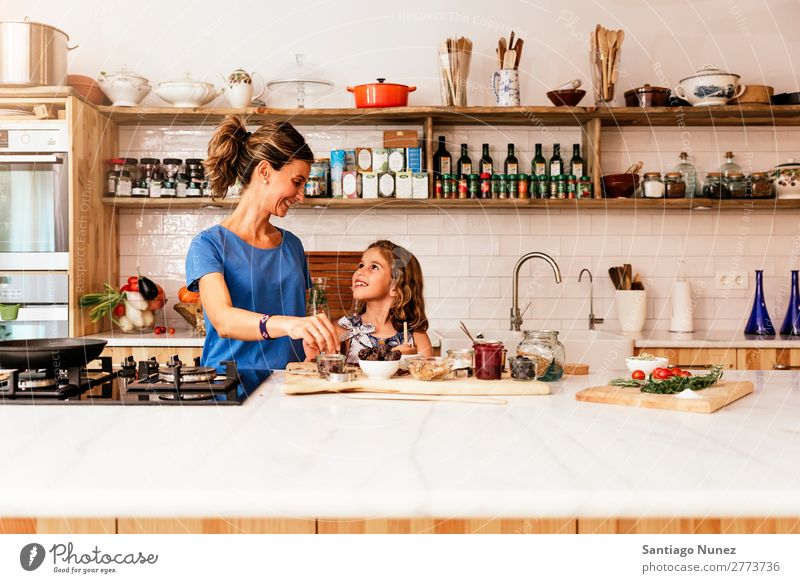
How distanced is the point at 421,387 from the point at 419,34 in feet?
9.03

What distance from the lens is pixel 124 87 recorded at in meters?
3.62

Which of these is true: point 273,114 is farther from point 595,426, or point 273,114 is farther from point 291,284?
point 595,426

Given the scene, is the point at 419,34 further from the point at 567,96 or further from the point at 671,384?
the point at 671,384

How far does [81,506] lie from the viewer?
Answer: 3.25 ft

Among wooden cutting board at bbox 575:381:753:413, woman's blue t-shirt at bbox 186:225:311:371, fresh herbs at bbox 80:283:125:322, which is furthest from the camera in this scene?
fresh herbs at bbox 80:283:125:322

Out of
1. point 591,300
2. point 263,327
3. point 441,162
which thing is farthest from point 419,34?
point 263,327

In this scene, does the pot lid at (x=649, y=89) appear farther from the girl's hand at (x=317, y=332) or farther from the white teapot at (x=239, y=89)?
the girl's hand at (x=317, y=332)

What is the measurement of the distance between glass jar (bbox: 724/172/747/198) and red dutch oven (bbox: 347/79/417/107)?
1674 mm

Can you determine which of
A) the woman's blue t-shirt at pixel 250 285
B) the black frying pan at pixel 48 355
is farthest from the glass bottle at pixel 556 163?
the black frying pan at pixel 48 355

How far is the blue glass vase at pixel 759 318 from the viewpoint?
12.0 ft

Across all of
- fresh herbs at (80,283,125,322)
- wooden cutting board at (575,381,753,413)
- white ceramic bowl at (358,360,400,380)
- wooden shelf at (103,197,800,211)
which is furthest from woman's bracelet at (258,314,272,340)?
fresh herbs at (80,283,125,322)

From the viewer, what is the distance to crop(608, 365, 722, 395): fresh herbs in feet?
5.24

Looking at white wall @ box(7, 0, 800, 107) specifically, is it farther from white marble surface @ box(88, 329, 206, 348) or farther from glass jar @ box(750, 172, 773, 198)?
white marble surface @ box(88, 329, 206, 348)
